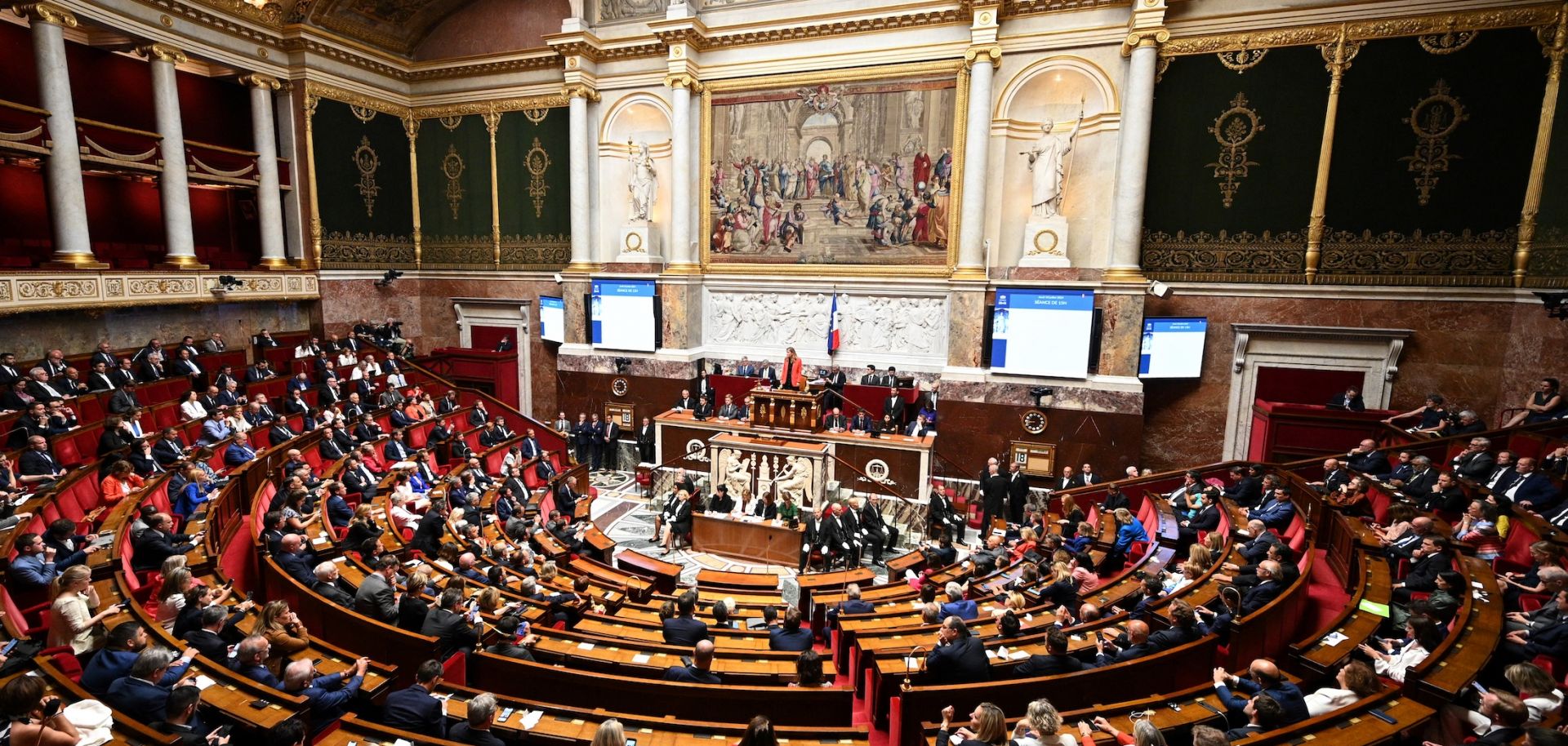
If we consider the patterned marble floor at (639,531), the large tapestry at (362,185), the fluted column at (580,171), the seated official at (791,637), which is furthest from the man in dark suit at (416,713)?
the large tapestry at (362,185)

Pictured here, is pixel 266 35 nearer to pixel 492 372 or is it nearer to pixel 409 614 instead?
pixel 492 372

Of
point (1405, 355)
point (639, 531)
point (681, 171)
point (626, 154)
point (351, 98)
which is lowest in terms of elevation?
point (639, 531)

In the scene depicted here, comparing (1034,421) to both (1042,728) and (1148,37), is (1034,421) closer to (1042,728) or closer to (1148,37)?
(1148,37)

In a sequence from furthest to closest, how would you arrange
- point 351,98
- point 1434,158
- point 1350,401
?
point 351,98, point 1350,401, point 1434,158

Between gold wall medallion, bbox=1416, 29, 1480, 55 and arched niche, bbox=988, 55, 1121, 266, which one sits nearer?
gold wall medallion, bbox=1416, 29, 1480, 55

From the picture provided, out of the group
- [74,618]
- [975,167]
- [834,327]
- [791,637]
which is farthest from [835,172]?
[74,618]

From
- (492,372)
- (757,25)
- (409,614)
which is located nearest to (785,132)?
(757,25)

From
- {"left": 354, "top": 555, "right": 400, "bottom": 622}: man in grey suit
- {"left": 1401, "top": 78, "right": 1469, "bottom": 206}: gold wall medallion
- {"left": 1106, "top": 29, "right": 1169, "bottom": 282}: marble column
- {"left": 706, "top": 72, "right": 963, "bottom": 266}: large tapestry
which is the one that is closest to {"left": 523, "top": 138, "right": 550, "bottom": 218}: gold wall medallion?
{"left": 706, "top": 72, "right": 963, "bottom": 266}: large tapestry

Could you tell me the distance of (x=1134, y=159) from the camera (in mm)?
14602

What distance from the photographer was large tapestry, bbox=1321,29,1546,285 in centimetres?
1254

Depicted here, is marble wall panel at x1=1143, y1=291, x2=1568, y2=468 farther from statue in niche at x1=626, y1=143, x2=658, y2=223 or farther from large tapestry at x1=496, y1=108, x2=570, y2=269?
large tapestry at x1=496, y1=108, x2=570, y2=269

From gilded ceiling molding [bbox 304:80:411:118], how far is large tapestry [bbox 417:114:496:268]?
0.74 metres

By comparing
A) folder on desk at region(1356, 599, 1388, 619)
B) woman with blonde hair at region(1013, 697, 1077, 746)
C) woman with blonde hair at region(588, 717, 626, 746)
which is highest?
woman with blonde hair at region(588, 717, 626, 746)

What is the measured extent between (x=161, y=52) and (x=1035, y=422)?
2084cm
